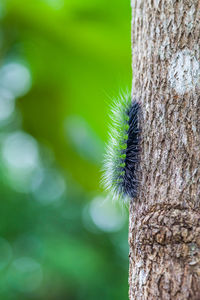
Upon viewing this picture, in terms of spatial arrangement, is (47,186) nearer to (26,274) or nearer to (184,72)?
(26,274)

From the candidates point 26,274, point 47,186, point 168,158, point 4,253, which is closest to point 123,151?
point 168,158

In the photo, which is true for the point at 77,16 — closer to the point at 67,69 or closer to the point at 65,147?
the point at 67,69

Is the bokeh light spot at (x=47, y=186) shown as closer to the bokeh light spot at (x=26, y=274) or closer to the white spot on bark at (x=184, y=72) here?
the bokeh light spot at (x=26, y=274)

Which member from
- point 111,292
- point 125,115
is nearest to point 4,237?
point 111,292

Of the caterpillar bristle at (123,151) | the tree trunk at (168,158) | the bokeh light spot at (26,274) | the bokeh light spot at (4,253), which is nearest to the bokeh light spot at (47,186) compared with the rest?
the bokeh light spot at (4,253)

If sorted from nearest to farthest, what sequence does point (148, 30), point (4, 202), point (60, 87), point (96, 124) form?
1. point (148, 30)
2. point (96, 124)
3. point (60, 87)
4. point (4, 202)

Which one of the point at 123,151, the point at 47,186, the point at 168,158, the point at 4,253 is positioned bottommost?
the point at 168,158

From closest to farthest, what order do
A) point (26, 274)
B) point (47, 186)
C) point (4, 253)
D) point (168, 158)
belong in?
point (168, 158) → point (26, 274) → point (4, 253) → point (47, 186)

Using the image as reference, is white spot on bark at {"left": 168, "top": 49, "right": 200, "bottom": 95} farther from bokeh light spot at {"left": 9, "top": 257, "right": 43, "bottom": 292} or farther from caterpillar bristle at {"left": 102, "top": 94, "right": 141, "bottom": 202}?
bokeh light spot at {"left": 9, "top": 257, "right": 43, "bottom": 292}

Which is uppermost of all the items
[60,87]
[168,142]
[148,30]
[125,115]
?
[60,87]
